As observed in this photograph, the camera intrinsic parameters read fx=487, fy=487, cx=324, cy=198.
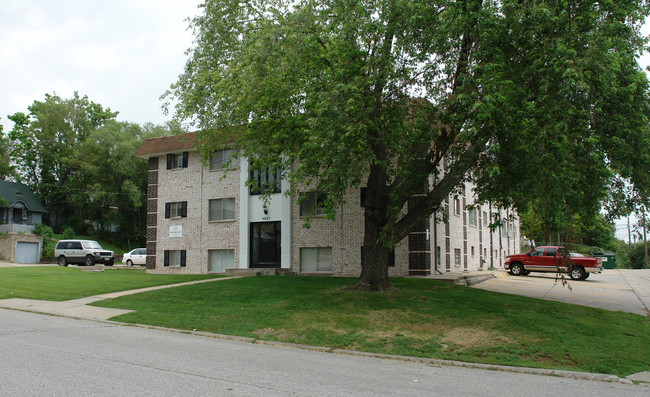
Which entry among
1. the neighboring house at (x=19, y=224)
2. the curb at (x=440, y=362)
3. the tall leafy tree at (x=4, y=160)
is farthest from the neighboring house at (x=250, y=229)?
the tall leafy tree at (x=4, y=160)

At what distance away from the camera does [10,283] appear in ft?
67.3

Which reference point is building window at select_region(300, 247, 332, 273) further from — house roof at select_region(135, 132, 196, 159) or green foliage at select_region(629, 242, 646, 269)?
green foliage at select_region(629, 242, 646, 269)

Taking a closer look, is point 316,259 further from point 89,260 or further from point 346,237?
point 89,260

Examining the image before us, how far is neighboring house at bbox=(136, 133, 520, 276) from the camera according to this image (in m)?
23.9

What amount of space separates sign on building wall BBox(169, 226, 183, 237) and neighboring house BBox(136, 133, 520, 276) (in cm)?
4

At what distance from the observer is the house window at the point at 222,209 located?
91.6 feet

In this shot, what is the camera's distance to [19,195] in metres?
53.6

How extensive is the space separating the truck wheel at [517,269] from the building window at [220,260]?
16798mm

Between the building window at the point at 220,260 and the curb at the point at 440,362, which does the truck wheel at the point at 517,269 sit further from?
the curb at the point at 440,362

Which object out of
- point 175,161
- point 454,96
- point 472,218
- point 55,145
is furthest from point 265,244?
point 55,145

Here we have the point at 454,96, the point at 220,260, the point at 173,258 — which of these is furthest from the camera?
the point at 173,258

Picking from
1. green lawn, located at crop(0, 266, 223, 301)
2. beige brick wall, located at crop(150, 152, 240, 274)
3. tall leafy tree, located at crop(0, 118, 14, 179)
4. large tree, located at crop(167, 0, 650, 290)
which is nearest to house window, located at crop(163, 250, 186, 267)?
beige brick wall, located at crop(150, 152, 240, 274)

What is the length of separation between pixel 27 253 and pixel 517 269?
1685 inches

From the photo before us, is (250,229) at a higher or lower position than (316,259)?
higher
